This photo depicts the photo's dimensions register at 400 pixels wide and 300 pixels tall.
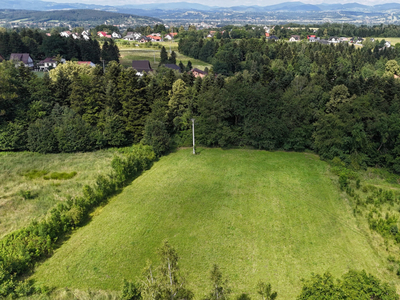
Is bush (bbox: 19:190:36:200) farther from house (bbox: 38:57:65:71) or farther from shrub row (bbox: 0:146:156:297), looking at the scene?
house (bbox: 38:57:65:71)

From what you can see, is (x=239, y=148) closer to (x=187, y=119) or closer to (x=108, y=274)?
(x=187, y=119)

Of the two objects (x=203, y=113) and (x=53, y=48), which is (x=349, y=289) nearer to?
(x=203, y=113)

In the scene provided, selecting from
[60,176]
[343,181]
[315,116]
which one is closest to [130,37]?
[315,116]

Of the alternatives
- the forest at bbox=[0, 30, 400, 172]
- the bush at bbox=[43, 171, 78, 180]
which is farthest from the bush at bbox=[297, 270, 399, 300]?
the bush at bbox=[43, 171, 78, 180]

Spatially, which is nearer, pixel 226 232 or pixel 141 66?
pixel 226 232

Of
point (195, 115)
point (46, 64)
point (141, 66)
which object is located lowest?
point (195, 115)
